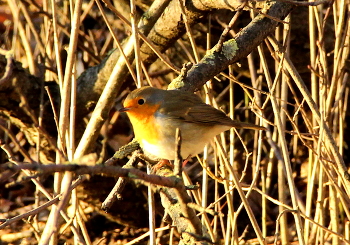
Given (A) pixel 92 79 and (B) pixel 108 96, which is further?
(A) pixel 92 79

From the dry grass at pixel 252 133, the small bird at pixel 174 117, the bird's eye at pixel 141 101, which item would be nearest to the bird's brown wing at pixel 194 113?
the small bird at pixel 174 117

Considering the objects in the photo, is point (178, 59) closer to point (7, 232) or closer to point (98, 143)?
point (98, 143)

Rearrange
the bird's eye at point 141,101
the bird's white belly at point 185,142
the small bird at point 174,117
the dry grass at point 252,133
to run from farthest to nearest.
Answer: the dry grass at point 252,133, the bird's eye at point 141,101, the small bird at point 174,117, the bird's white belly at point 185,142

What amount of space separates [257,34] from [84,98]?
1.65 meters

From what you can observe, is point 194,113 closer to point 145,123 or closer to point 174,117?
point 174,117

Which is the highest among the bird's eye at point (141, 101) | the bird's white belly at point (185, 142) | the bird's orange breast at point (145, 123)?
the bird's eye at point (141, 101)

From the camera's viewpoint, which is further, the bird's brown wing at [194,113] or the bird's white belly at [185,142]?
the bird's brown wing at [194,113]

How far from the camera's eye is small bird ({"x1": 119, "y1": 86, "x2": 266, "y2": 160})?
259 centimetres

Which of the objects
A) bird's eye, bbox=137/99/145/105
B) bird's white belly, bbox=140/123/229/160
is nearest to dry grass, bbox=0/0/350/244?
bird's eye, bbox=137/99/145/105

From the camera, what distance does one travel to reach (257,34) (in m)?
2.64

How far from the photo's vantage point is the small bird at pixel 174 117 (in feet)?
8.50

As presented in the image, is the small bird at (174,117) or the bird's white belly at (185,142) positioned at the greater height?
the small bird at (174,117)

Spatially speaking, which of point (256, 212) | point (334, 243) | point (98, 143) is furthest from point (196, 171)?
point (334, 243)

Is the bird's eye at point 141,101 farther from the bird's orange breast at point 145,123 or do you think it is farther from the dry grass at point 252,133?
the dry grass at point 252,133
